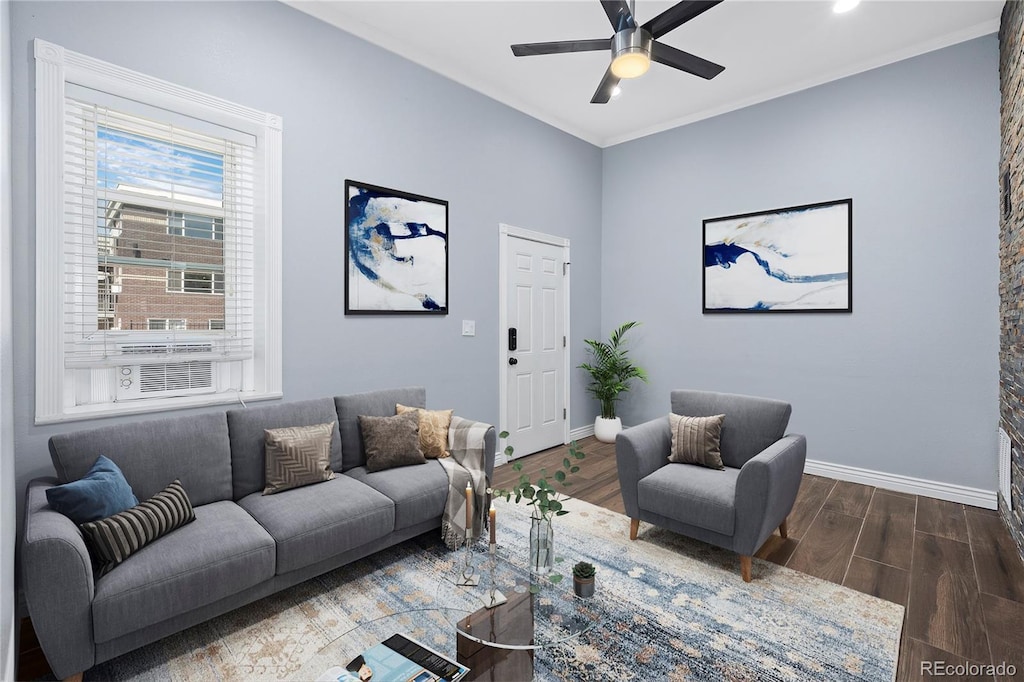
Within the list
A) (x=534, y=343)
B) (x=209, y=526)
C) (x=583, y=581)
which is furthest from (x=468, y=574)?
(x=534, y=343)

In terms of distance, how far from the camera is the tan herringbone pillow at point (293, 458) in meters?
2.53

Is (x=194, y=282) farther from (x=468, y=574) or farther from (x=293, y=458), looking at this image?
(x=468, y=574)

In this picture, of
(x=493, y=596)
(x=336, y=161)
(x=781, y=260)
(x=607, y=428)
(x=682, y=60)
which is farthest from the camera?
(x=607, y=428)

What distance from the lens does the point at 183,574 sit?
1825 millimetres

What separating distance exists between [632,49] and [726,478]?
88.5 inches

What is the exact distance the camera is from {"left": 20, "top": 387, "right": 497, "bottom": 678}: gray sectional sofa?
1.62 m

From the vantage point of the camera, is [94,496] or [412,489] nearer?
[94,496]

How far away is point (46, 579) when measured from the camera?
5.20ft

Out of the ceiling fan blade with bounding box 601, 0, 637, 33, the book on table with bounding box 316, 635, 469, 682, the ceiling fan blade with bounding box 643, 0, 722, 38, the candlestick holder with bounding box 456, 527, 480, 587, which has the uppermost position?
the ceiling fan blade with bounding box 601, 0, 637, 33

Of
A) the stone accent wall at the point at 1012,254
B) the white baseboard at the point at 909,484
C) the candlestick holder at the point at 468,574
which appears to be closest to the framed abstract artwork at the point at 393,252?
the candlestick holder at the point at 468,574

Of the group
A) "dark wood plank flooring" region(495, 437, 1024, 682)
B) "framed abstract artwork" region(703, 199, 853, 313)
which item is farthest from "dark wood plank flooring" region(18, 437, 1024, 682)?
"framed abstract artwork" region(703, 199, 853, 313)

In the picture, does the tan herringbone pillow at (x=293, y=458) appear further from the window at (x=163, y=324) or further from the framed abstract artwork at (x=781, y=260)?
the framed abstract artwork at (x=781, y=260)

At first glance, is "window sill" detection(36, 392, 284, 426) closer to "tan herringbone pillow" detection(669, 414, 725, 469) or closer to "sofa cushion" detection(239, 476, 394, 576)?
"sofa cushion" detection(239, 476, 394, 576)

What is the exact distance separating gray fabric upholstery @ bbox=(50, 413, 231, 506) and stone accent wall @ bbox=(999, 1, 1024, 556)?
409cm
